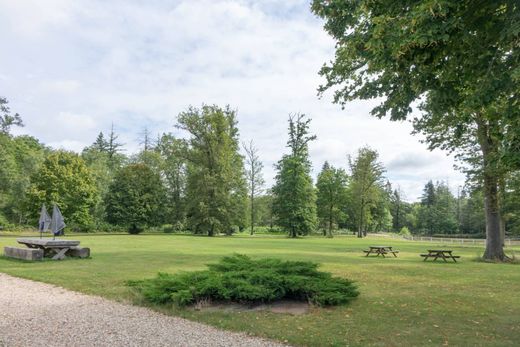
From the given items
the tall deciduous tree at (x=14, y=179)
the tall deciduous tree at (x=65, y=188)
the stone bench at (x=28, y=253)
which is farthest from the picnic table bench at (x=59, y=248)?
the tall deciduous tree at (x=14, y=179)

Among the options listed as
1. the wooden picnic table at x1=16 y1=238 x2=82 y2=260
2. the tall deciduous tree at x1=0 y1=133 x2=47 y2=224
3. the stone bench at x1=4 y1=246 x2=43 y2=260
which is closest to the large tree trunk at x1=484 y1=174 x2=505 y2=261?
the wooden picnic table at x1=16 y1=238 x2=82 y2=260

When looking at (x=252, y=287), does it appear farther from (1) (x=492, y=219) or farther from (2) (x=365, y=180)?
(2) (x=365, y=180)

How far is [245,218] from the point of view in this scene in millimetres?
52344

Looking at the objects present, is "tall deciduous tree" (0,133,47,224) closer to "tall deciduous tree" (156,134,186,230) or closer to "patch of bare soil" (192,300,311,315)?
"tall deciduous tree" (156,134,186,230)

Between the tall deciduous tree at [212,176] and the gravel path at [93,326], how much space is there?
38.3 meters

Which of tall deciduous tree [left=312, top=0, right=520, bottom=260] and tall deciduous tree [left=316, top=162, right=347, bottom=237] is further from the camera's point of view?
tall deciduous tree [left=316, top=162, right=347, bottom=237]

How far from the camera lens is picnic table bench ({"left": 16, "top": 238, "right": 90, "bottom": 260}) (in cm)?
1559

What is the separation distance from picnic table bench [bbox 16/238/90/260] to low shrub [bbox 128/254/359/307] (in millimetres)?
8584

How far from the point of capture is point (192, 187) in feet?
161

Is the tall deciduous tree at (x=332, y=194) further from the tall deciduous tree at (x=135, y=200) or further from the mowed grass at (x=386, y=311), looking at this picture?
the mowed grass at (x=386, y=311)

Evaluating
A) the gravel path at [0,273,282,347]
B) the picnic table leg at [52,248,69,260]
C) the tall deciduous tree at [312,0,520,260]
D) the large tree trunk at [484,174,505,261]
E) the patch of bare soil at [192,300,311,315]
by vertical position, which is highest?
the tall deciduous tree at [312,0,520,260]

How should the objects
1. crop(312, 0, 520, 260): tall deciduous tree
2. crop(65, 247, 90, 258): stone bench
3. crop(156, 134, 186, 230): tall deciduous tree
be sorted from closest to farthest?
crop(312, 0, 520, 260): tall deciduous tree < crop(65, 247, 90, 258): stone bench < crop(156, 134, 186, 230): tall deciduous tree

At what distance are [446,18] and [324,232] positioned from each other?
61.0 meters

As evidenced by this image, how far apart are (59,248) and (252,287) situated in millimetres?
11284
